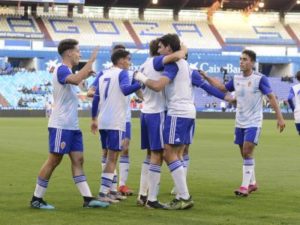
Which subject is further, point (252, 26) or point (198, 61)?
point (252, 26)

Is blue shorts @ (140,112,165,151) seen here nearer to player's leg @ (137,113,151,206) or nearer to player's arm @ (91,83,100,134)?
player's leg @ (137,113,151,206)

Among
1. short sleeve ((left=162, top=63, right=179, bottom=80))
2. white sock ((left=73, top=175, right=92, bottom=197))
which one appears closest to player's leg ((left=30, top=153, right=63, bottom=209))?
white sock ((left=73, top=175, right=92, bottom=197))

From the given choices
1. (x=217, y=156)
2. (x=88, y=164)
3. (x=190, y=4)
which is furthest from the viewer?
(x=190, y=4)

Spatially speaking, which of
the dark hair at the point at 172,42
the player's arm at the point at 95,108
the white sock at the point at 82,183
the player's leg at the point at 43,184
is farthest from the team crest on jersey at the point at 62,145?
the dark hair at the point at 172,42

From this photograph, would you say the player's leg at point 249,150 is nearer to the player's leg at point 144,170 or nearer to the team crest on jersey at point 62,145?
the player's leg at point 144,170

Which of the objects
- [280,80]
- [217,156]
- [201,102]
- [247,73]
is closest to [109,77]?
[247,73]

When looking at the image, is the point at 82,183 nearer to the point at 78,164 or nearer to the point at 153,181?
the point at 78,164

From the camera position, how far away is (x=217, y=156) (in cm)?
1997

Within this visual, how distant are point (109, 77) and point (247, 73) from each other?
2.66m

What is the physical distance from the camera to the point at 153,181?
32.6ft

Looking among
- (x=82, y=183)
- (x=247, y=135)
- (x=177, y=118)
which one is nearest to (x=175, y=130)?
(x=177, y=118)

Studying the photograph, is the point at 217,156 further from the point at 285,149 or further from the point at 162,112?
the point at 162,112

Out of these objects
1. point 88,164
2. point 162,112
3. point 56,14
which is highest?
point 56,14

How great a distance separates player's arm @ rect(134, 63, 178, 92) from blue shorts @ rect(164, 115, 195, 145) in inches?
21.9
